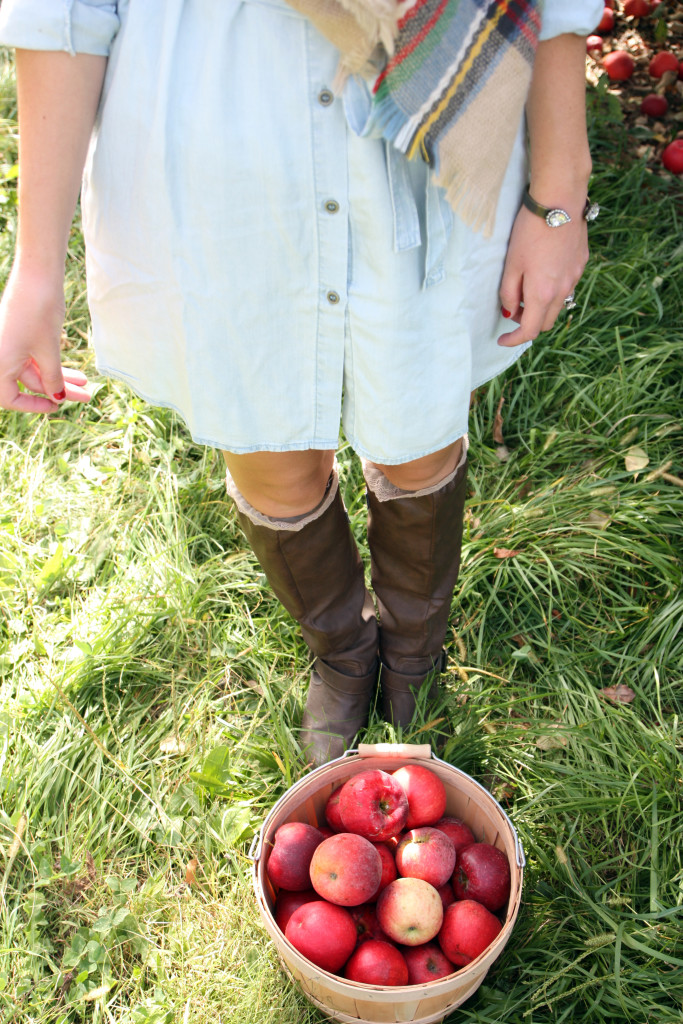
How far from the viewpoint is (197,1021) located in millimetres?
1513

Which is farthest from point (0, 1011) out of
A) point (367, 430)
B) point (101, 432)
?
point (101, 432)

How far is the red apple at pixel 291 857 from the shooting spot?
1499mm

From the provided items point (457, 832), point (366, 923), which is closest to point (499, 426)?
point (457, 832)

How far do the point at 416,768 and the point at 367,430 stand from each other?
77cm

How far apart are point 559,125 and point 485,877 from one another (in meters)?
1.30

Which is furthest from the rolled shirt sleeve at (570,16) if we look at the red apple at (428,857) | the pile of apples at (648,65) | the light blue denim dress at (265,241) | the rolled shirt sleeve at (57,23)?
the pile of apples at (648,65)

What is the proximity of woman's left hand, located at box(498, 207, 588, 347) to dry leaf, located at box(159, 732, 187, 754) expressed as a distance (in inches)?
51.7

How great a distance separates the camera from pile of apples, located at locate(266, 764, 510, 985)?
141 centimetres

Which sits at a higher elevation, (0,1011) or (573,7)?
(573,7)

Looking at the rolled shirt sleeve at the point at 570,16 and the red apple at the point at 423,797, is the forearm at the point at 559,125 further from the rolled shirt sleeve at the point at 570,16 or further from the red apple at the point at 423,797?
the red apple at the point at 423,797

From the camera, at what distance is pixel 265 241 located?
1.05 metres

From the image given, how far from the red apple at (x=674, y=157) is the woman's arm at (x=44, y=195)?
2.40m

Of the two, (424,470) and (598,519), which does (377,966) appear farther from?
(598,519)

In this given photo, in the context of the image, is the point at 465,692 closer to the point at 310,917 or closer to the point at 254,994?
the point at 310,917
